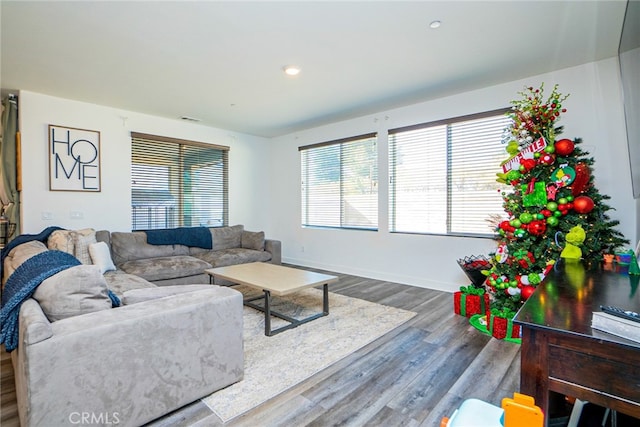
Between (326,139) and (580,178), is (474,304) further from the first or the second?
(326,139)

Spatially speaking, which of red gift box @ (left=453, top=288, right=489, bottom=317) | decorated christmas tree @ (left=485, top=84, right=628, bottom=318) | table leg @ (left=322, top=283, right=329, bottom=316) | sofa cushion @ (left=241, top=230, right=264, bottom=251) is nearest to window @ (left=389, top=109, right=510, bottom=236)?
decorated christmas tree @ (left=485, top=84, right=628, bottom=318)

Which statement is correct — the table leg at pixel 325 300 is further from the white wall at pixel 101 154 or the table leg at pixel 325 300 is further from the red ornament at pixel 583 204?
the white wall at pixel 101 154

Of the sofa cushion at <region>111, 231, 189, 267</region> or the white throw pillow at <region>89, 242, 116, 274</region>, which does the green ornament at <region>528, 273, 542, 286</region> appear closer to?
the white throw pillow at <region>89, 242, 116, 274</region>

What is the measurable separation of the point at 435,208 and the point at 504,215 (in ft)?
2.85

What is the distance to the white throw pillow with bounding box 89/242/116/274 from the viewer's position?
11.1 feet

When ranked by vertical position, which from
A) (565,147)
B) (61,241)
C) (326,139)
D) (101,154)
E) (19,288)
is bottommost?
(19,288)

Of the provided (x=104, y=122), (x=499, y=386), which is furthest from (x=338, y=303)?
(x=104, y=122)

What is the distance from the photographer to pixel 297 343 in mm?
2633

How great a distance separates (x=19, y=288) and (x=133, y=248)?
2.70 m

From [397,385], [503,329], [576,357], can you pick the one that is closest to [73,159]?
[397,385]

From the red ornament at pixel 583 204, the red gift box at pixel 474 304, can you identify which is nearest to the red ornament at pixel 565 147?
the red ornament at pixel 583 204

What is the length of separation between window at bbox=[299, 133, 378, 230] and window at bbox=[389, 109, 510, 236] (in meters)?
0.41

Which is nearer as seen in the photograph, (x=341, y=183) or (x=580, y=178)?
(x=580, y=178)

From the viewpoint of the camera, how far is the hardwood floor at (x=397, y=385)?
5.63 feet
